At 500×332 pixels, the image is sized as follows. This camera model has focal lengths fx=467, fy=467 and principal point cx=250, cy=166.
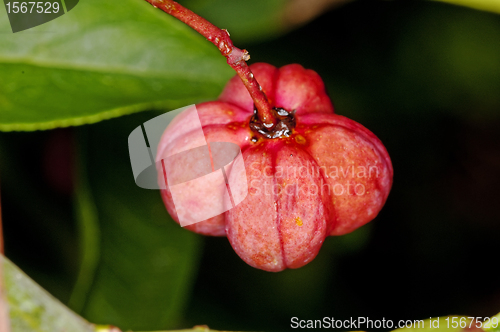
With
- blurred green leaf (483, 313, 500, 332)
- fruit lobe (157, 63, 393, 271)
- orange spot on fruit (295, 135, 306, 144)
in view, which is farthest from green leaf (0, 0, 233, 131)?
blurred green leaf (483, 313, 500, 332)

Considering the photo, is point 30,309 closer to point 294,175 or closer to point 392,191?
point 294,175

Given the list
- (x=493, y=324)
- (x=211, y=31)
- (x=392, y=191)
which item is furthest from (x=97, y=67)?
(x=493, y=324)

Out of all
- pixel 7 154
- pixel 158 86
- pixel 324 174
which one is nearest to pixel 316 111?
pixel 324 174

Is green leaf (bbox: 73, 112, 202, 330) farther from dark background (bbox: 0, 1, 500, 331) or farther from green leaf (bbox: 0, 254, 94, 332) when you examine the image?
green leaf (bbox: 0, 254, 94, 332)

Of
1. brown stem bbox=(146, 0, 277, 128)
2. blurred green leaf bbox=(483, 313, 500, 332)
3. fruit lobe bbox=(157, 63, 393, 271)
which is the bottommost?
blurred green leaf bbox=(483, 313, 500, 332)

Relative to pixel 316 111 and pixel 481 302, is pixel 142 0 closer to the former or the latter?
pixel 316 111

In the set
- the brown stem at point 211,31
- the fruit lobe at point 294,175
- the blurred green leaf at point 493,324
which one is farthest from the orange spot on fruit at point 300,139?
the blurred green leaf at point 493,324

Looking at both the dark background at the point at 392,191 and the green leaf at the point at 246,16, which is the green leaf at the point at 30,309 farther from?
the green leaf at the point at 246,16
